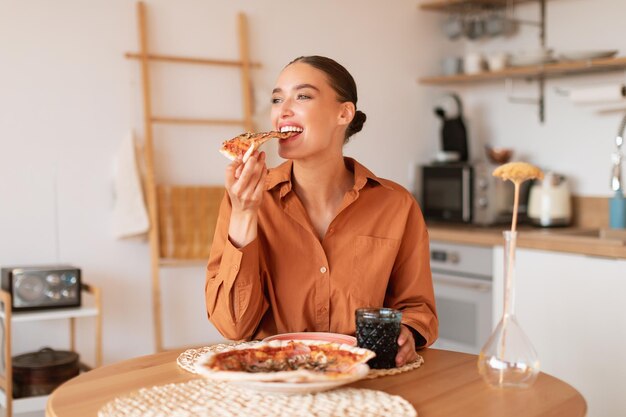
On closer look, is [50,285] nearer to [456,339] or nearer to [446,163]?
[456,339]

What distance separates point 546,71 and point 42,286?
2.33 m

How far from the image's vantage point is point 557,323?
3004mm

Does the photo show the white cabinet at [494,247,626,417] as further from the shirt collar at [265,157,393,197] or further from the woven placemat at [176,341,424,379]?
the woven placemat at [176,341,424,379]

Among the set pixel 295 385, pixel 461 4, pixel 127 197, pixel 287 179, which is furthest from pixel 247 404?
pixel 461 4

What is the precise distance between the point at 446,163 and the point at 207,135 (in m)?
1.21

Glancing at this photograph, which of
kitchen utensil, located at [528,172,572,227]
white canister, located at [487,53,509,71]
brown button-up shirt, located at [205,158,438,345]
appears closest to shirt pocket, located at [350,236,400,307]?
brown button-up shirt, located at [205,158,438,345]

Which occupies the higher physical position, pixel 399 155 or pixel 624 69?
pixel 624 69

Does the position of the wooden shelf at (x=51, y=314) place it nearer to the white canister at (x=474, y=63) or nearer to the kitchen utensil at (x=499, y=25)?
the white canister at (x=474, y=63)

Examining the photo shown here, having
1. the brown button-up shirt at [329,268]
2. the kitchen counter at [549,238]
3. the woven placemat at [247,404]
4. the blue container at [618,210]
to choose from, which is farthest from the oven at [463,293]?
the woven placemat at [247,404]

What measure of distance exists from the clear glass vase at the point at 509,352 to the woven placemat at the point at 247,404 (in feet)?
0.63

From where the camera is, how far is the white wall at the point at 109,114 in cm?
306

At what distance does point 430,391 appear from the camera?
4.33 feet

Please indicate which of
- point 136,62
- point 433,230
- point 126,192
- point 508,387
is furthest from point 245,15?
point 508,387

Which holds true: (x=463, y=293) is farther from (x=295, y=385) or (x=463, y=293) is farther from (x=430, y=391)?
(x=295, y=385)
